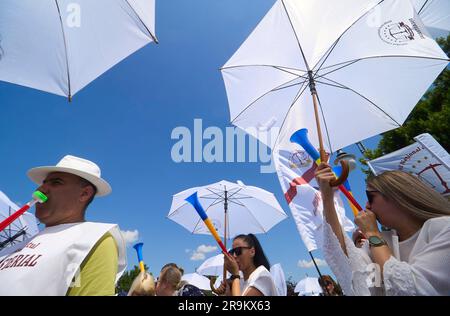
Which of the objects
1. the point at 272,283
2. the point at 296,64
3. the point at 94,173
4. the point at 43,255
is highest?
the point at 296,64

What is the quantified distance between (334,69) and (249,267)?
125 inches

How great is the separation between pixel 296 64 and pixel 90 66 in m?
2.85

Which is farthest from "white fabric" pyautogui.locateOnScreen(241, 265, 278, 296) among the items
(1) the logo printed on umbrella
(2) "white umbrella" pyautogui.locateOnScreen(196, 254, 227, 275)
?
(2) "white umbrella" pyautogui.locateOnScreen(196, 254, 227, 275)

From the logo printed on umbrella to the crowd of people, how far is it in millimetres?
2626

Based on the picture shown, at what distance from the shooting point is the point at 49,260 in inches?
64.9

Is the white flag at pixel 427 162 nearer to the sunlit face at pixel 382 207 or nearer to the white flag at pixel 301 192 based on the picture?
the white flag at pixel 301 192

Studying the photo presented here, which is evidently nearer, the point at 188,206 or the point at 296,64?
the point at 296,64

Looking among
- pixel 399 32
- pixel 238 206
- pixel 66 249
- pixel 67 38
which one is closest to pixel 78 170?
pixel 66 249

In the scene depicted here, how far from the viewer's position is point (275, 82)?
15.0 feet

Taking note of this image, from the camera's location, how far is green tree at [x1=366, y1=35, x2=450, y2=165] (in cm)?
852

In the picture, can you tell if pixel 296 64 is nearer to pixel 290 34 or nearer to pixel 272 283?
pixel 290 34

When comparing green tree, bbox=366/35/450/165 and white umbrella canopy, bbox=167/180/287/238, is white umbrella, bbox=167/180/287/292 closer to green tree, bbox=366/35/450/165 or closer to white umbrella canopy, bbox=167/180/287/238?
white umbrella canopy, bbox=167/180/287/238
